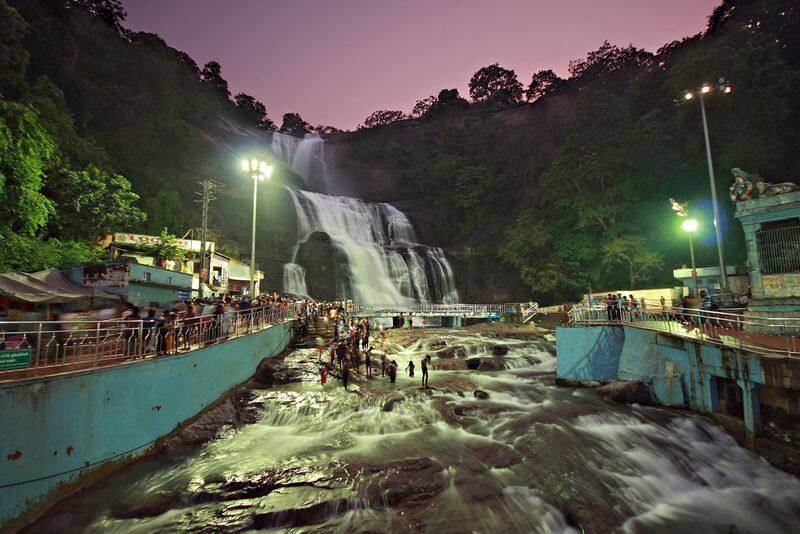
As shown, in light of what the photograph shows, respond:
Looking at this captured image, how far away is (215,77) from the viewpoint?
73.1 m

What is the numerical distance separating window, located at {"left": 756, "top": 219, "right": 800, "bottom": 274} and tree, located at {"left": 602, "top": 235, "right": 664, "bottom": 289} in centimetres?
1647

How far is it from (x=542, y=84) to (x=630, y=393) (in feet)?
305

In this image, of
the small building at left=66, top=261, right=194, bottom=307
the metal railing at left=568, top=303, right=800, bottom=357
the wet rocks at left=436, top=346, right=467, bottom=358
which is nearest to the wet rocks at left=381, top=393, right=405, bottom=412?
the metal railing at left=568, top=303, right=800, bottom=357

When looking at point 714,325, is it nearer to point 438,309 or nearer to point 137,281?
point 438,309

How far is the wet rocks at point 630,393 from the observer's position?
12.3 metres

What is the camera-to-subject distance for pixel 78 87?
3172cm

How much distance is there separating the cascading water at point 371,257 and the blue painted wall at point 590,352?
80.0ft

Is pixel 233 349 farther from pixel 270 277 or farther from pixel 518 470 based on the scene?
pixel 270 277

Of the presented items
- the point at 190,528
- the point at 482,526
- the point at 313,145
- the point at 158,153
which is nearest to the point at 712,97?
the point at 482,526

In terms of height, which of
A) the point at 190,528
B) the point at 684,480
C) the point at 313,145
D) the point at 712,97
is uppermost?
the point at 313,145

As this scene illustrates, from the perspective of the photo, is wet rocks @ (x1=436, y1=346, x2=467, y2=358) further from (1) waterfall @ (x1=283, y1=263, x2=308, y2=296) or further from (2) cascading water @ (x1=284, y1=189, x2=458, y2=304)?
(1) waterfall @ (x1=283, y1=263, x2=308, y2=296)

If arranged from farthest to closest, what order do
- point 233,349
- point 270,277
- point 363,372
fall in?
point 270,277 → point 363,372 → point 233,349

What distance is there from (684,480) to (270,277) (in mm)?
34126

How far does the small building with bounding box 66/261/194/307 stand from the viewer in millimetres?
17281
